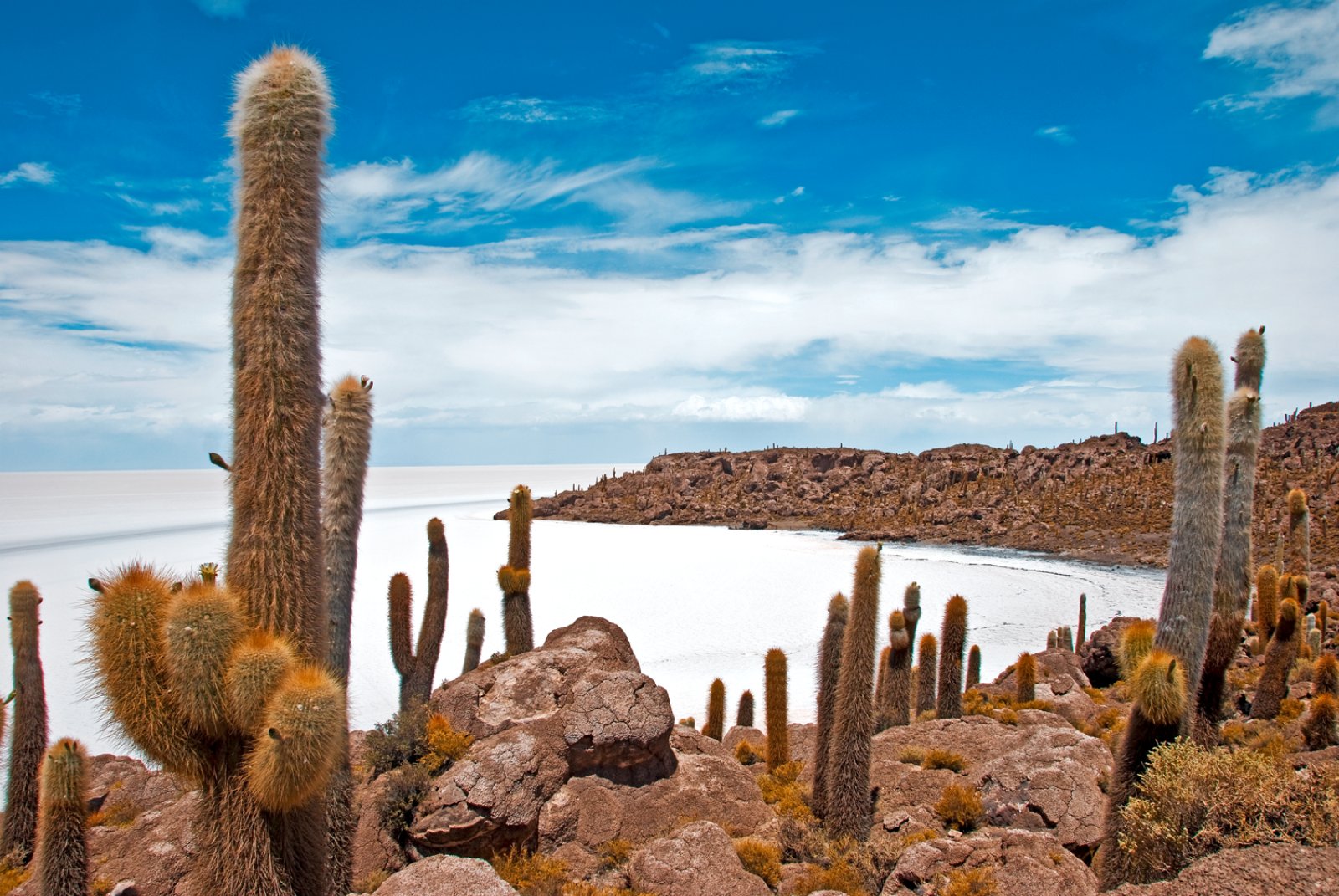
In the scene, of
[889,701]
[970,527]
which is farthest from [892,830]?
[970,527]

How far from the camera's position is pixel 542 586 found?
115 ft

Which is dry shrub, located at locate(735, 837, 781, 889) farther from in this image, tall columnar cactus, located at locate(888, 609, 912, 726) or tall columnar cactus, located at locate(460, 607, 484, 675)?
tall columnar cactus, located at locate(460, 607, 484, 675)

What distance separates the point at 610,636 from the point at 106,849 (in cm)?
672

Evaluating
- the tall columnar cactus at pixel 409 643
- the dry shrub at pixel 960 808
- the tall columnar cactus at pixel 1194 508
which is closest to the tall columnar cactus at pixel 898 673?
the dry shrub at pixel 960 808

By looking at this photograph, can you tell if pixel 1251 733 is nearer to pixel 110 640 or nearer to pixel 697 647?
pixel 110 640

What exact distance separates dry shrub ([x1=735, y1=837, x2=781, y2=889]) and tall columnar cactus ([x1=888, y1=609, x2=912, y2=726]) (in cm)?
708

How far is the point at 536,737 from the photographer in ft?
31.6

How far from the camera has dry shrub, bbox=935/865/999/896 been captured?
256 inches

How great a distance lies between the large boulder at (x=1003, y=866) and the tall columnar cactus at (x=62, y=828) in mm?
7071

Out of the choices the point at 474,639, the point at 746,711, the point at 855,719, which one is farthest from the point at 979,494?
the point at 855,719

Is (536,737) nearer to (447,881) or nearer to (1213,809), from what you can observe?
(447,881)

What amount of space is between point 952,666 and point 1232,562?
6456 mm

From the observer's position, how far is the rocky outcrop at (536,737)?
8.45m

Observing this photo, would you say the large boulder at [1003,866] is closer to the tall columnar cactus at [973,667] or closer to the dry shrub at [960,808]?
the dry shrub at [960,808]
